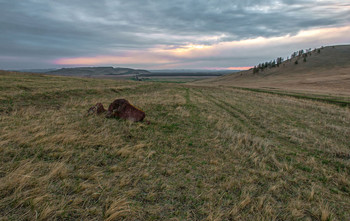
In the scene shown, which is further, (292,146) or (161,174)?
(292,146)

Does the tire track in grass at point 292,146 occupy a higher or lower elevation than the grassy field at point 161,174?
lower

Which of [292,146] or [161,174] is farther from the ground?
[161,174]

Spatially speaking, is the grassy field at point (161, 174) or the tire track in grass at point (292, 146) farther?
the tire track in grass at point (292, 146)

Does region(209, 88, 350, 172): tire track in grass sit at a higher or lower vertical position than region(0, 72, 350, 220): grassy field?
lower

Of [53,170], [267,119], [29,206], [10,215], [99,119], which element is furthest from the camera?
[267,119]

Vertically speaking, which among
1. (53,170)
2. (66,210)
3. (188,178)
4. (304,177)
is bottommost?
(304,177)

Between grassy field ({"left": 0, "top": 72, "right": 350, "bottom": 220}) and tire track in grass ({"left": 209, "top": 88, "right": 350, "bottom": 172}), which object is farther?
tire track in grass ({"left": 209, "top": 88, "right": 350, "bottom": 172})

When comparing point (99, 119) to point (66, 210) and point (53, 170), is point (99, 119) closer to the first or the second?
point (53, 170)

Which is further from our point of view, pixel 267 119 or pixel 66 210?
pixel 267 119

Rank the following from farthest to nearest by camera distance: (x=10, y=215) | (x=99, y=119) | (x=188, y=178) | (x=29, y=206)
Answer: (x=99, y=119) → (x=188, y=178) → (x=29, y=206) → (x=10, y=215)

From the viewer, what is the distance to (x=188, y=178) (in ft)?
16.3

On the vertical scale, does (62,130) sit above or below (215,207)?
above

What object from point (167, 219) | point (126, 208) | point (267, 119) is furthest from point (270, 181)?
point (267, 119)

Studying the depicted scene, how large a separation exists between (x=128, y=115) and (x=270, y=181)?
755cm
